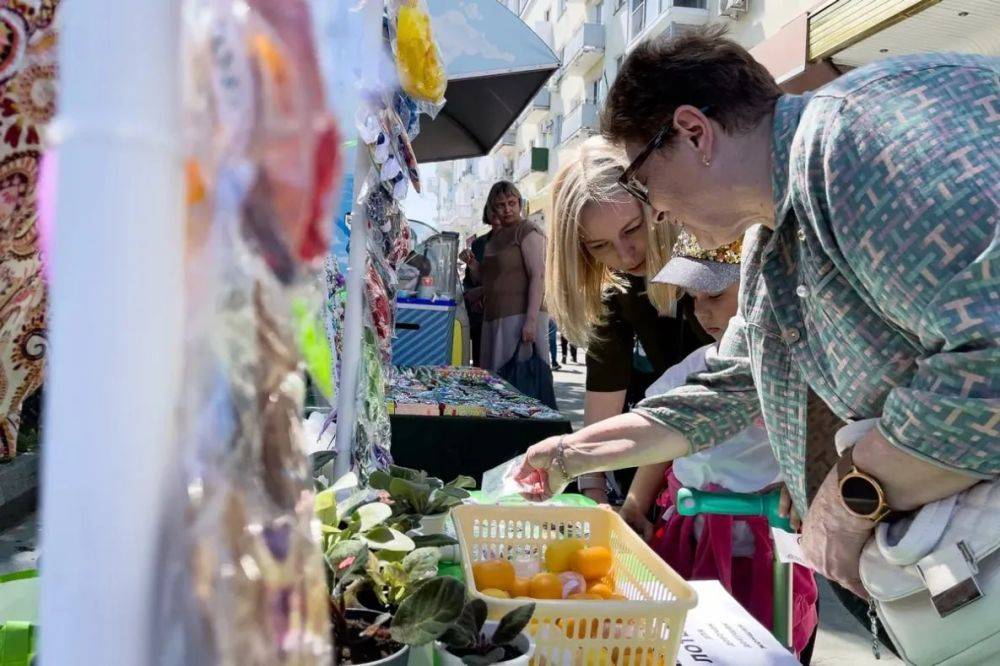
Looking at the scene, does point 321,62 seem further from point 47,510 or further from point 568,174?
point 568,174

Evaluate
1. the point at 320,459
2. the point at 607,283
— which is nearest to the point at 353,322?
the point at 320,459

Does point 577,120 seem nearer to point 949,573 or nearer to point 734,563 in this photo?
point 734,563

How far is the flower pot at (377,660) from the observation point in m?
0.72

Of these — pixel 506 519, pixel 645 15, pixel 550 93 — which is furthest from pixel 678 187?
pixel 550 93

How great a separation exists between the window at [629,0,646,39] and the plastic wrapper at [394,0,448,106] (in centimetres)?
1865

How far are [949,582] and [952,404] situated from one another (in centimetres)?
23

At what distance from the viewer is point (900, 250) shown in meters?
0.93

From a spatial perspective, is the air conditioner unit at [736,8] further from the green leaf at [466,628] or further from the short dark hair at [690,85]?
the green leaf at [466,628]

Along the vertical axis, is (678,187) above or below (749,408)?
above

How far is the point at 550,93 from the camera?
28.2m

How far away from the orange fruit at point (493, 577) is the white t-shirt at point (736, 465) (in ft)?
2.31

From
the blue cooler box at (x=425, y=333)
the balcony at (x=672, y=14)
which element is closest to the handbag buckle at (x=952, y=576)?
the blue cooler box at (x=425, y=333)

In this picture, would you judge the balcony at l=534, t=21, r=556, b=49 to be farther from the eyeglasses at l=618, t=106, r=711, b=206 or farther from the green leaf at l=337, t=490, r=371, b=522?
the green leaf at l=337, t=490, r=371, b=522

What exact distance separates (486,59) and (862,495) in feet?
11.2
